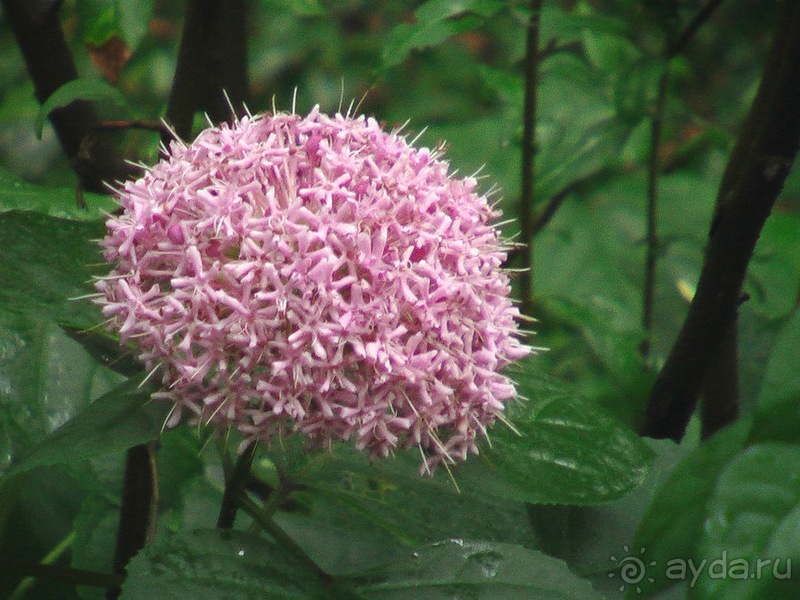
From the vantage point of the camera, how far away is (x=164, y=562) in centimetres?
78

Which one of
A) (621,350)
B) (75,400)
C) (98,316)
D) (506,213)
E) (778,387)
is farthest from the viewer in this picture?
(506,213)

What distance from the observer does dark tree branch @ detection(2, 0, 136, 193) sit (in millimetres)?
1185

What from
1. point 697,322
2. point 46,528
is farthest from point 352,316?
point 46,528

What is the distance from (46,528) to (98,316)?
20.1 inches

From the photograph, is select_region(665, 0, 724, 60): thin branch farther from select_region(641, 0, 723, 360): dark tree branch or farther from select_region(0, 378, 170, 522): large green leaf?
select_region(0, 378, 170, 522): large green leaf

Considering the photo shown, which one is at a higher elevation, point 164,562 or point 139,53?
point 139,53

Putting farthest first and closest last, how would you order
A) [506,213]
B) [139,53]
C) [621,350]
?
[139,53]
[506,213]
[621,350]

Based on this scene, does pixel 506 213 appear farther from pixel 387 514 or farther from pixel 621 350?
pixel 387 514

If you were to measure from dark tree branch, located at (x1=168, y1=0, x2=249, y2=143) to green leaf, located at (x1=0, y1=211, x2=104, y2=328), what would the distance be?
0.75ft

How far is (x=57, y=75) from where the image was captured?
1.21 metres

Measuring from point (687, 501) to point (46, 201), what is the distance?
29.5 inches

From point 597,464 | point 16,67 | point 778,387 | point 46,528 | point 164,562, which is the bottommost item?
point 46,528

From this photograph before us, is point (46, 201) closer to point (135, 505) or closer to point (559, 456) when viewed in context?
point (135, 505)

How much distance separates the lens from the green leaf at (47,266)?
2.89 ft
